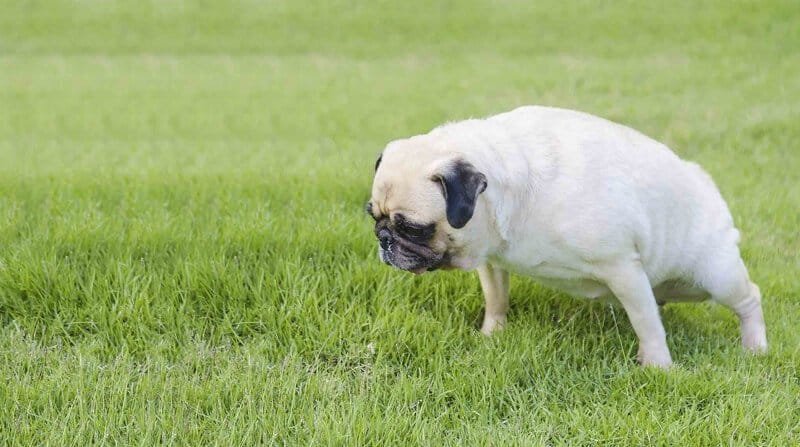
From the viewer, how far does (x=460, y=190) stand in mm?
3785

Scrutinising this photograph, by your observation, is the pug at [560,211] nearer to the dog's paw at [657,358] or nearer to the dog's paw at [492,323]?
the dog's paw at [657,358]

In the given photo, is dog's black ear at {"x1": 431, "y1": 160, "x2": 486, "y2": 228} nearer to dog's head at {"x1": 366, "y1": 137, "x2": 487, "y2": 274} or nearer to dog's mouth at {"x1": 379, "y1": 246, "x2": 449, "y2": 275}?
dog's head at {"x1": 366, "y1": 137, "x2": 487, "y2": 274}

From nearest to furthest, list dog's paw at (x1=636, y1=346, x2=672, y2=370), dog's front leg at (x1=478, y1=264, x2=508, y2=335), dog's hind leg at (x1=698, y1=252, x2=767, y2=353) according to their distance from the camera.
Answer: dog's paw at (x1=636, y1=346, x2=672, y2=370), dog's hind leg at (x1=698, y1=252, x2=767, y2=353), dog's front leg at (x1=478, y1=264, x2=508, y2=335)

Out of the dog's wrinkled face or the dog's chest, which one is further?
the dog's chest

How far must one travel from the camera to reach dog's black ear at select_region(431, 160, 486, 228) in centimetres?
379

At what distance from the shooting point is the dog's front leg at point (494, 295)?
485 centimetres

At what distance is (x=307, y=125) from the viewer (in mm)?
12555

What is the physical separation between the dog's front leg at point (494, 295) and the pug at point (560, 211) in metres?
0.15

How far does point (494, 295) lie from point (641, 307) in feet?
2.97

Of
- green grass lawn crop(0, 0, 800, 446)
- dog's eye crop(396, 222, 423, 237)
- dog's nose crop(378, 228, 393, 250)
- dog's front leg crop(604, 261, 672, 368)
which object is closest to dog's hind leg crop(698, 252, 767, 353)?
green grass lawn crop(0, 0, 800, 446)

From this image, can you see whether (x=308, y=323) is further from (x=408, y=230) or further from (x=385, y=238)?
(x=408, y=230)

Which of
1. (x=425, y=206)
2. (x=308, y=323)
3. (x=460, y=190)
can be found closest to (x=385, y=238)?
(x=425, y=206)

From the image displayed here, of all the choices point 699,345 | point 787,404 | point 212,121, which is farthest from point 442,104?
point 787,404

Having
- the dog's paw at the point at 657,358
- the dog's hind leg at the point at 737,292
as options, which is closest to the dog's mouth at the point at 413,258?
the dog's paw at the point at 657,358
